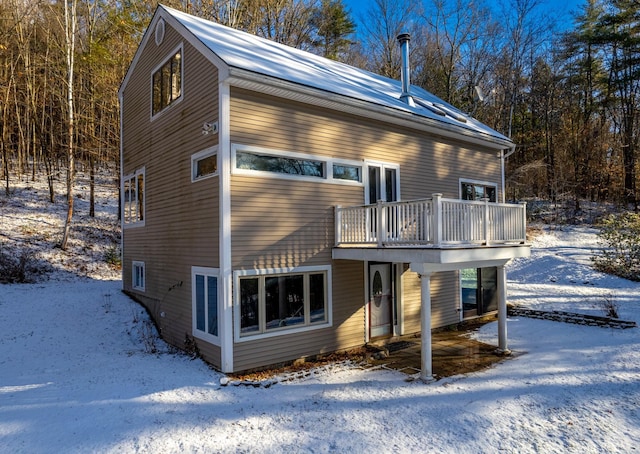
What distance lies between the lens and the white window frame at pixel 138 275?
10930mm

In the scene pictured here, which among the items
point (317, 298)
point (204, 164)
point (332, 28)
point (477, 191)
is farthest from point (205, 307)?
point (332, 28)

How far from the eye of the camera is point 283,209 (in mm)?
7945

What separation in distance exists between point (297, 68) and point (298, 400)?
7240 millimetres

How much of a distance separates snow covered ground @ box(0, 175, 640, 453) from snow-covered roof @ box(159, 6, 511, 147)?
5749mm

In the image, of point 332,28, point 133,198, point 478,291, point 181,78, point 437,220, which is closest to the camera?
point 437,220

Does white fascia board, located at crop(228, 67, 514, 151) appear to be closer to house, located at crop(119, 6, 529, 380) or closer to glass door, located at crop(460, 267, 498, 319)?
house, located at crop(119, 6, 529, 380)

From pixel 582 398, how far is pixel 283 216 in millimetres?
5905

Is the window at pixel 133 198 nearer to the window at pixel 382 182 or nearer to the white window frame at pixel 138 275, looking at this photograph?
the white window frame at pixel 138 275

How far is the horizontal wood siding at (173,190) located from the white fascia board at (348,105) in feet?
2.50

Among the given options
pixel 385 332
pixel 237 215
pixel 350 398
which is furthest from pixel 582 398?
pixel 237 215

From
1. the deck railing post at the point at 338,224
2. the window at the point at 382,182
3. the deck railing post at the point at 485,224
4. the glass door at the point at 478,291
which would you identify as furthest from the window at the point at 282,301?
the glass door at the point at 478,291

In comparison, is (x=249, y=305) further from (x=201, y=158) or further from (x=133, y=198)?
(x=133, y=198)

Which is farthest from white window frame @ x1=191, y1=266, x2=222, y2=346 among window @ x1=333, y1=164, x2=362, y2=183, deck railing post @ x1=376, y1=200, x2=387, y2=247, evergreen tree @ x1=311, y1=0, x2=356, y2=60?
evergreen tree @ x1=311, y1=0, x2=356, y2=60

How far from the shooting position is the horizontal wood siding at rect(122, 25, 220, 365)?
778 centimetres
